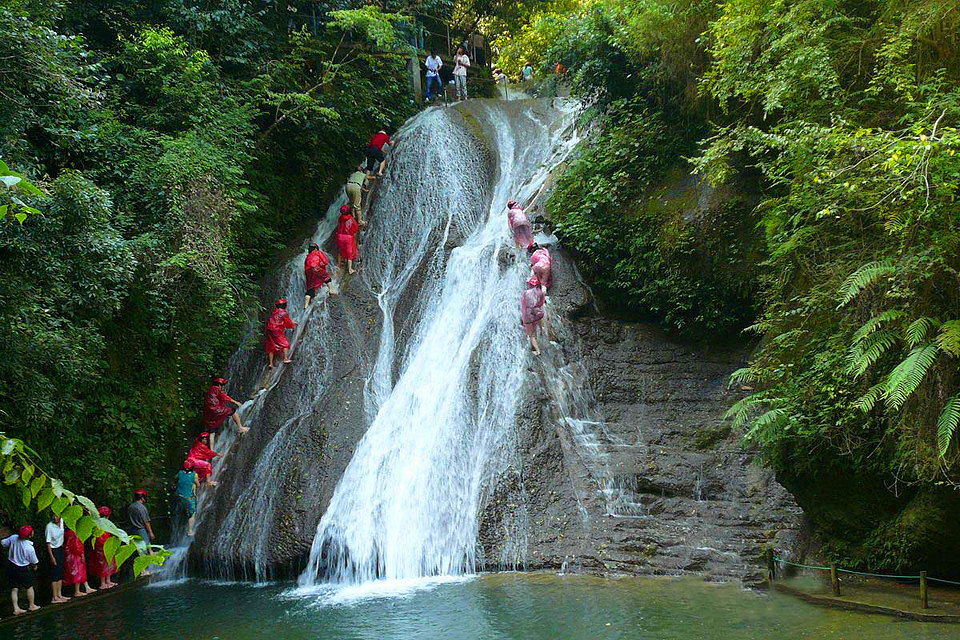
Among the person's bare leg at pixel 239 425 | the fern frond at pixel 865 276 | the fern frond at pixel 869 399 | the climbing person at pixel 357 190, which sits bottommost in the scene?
the fern frond at pixel 869 399

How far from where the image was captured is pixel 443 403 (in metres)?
14.6

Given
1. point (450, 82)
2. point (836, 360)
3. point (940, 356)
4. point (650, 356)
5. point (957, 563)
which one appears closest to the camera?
point (940, 356)

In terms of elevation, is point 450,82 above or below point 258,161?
above

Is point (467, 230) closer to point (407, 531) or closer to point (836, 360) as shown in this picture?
point (407, 531)

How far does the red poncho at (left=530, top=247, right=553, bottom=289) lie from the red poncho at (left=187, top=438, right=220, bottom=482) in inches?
281

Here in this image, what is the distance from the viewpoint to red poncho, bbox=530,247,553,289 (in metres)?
16.1

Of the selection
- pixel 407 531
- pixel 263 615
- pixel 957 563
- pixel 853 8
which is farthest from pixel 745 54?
pixel 263 615

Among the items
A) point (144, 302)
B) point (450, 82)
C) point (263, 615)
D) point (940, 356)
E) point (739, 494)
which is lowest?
point (263, 615)

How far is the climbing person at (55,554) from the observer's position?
11.8 m

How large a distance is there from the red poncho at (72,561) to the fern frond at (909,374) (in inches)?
448

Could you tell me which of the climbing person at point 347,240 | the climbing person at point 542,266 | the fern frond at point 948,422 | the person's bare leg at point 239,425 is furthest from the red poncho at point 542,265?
the fern frond at point 948,422

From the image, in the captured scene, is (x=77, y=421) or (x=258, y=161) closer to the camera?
(x=77, y=421)

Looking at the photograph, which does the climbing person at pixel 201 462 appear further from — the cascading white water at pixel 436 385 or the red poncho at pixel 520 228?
the red poncho at pixel 520 228

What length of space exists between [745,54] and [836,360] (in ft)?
18.0
